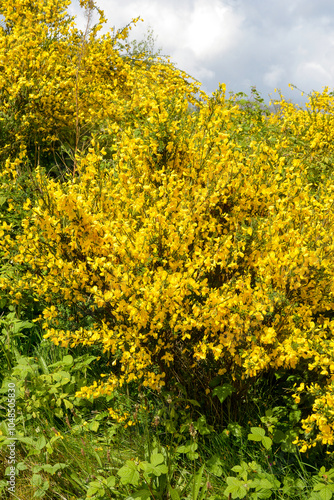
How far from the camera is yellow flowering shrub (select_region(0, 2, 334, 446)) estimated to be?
208 cm

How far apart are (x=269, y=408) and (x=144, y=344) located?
2.94 feet

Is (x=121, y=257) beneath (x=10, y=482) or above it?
above

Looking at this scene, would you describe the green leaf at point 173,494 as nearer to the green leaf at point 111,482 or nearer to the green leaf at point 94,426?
the green leaf at point 111,482

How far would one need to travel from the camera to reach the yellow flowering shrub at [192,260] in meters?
2.08

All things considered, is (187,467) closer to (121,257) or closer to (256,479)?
(256,479)

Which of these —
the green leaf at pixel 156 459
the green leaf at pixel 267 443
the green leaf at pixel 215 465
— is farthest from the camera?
the green leaf at pixel 215 465

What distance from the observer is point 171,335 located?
2250 millimetres

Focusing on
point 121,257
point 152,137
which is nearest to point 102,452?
point 121,257

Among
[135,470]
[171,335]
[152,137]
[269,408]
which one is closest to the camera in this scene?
[135,470]

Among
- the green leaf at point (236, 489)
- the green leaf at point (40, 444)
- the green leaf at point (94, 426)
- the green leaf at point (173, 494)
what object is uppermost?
the green leaf at point (236, 489)

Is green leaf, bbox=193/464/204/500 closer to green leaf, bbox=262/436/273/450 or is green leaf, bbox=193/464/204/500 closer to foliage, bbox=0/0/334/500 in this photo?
foliage, bbox=0/0/334/500

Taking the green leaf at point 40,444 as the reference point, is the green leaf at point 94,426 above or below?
above

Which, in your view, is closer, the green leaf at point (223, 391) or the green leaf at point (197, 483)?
the green leaf at point (197, 483)

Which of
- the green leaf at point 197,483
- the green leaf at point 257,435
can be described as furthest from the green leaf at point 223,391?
the green leaf at point 197,483
